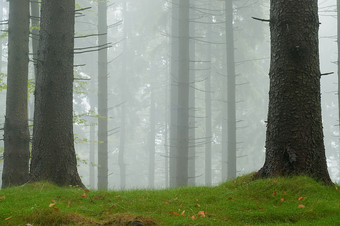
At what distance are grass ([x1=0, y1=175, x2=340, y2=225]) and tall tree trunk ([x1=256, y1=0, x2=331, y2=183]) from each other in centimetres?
35

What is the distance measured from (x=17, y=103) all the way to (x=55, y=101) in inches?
105

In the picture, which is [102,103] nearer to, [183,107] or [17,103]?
[183,107]

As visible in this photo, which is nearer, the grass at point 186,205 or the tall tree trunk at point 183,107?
Answer: the grass at point 186,205

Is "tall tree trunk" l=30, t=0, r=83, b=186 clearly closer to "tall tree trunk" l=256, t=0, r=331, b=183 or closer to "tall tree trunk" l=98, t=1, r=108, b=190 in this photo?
"tall tree trunk" l=256, t=0, r=331, b=183

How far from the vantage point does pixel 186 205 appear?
199 inches

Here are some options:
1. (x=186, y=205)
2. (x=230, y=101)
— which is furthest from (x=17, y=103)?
(x=230, y=101)

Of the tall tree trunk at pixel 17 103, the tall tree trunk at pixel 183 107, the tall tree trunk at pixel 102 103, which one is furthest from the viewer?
the tall tree trunk at pixel 102 103

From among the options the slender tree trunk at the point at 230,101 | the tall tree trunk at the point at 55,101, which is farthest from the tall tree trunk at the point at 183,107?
the tall tree trunk at the point at 55,101

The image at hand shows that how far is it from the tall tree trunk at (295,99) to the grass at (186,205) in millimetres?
349

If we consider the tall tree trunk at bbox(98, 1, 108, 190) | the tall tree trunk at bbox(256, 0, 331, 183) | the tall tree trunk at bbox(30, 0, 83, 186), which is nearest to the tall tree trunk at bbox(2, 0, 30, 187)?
→ the tall tree trunk at bbox(30, 0, 83, 186)

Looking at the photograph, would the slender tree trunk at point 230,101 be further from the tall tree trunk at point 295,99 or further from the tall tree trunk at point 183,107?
the tall tree trunk at point 295,99

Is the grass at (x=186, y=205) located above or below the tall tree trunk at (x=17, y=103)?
below

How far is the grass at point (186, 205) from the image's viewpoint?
4.29 m

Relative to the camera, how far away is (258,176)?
20.0 feet
